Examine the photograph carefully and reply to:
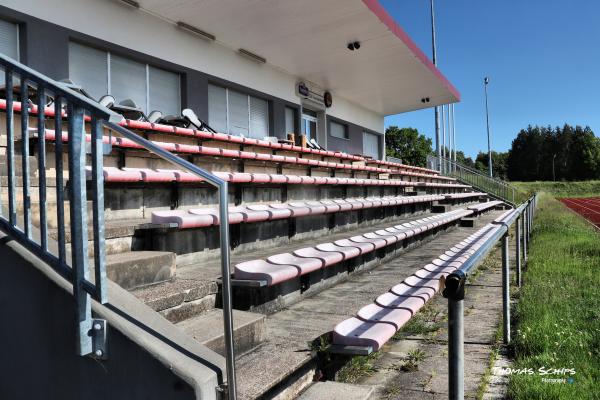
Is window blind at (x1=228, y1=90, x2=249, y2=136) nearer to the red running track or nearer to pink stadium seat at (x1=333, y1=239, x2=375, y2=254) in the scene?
pink stadium seat at (x1=333, y1=239, x2=375, y2=254)

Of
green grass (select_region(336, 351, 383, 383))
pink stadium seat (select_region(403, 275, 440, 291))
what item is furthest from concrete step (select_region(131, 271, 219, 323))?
pink stadium seat (select_region(403, 275, 440, 291))

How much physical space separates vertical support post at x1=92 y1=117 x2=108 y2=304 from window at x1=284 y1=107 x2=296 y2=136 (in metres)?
10.9

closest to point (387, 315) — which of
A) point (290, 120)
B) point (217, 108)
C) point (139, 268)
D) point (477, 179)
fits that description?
point (139, 268)

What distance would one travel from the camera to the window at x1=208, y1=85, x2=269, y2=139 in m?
10.0

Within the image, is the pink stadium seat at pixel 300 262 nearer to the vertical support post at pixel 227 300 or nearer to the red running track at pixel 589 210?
the vertical support post at pixel 227 300

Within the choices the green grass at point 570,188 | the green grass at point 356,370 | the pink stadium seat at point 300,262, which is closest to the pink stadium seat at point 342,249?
the pink stadium seat at point 300,262

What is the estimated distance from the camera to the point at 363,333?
7.74ft

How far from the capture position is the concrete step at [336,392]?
2031 millimetres

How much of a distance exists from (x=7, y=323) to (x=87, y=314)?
550 mm

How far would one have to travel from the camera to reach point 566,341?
2871 mm

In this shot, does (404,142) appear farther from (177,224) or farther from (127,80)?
(177,224)

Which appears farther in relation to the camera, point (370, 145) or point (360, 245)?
point (370, 145)

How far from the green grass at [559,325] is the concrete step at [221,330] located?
1309 millimetres

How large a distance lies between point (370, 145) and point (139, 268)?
16.7m
